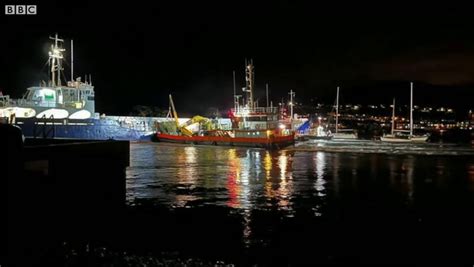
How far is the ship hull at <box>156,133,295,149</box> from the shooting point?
53.2 meters

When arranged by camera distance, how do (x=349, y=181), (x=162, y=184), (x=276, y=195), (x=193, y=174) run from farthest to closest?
(x=193, y=174) → (x=349, y=181) → (x=162, y=184) → (x=276, y=195)

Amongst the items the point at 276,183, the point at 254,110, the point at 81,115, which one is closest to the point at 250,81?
the point at 254,110

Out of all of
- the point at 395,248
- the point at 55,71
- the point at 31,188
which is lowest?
the point at 395,248

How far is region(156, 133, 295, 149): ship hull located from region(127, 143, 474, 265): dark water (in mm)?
26534

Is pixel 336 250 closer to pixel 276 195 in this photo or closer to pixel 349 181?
pixel 276 195

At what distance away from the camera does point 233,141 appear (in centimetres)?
→ 5528

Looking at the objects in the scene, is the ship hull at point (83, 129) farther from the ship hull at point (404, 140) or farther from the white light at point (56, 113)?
the ship hull at point (404, 140)

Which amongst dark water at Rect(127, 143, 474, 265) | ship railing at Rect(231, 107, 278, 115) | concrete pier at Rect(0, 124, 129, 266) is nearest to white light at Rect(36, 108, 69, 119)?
ship railing at Rect(231, 107, 278, 115)

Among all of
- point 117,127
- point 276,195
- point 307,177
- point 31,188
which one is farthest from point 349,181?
point 117,127

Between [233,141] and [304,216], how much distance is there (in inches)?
1609

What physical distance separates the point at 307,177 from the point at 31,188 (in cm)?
1705

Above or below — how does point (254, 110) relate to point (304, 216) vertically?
above

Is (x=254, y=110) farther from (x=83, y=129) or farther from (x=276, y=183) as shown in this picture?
(x=276, y=183)

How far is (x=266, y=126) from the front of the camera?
192 ft
